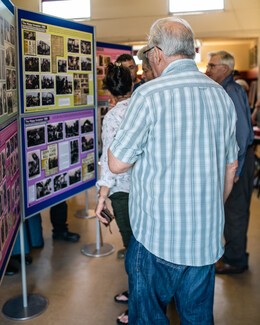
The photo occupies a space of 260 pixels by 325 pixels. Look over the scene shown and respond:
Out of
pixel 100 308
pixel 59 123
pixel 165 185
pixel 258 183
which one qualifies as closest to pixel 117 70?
pixel 59 123

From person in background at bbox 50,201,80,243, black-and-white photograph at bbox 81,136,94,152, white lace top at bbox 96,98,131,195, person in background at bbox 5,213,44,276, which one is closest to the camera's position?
white lace top at bbox 96,98,131,195

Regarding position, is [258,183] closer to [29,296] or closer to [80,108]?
[80,108]

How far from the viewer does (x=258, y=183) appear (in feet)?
18.4

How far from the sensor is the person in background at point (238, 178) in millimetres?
2680

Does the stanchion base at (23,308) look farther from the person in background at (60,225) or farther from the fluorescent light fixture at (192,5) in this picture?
the fluorescent light fixture at (192,5)

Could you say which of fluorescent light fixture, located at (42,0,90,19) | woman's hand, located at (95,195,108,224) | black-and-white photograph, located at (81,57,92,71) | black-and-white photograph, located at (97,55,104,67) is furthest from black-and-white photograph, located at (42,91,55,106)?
fluorescent light fixture, located at (42,0,90,19)

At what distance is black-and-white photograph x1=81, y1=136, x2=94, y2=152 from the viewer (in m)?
2.97

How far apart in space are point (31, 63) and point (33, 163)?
0.60 meters

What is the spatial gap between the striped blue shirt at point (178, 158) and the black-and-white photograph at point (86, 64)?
62.0 inches

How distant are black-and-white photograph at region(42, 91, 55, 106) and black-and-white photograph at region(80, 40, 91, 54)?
0.51m

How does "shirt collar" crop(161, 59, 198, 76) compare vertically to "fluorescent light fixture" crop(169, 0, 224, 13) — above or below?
below

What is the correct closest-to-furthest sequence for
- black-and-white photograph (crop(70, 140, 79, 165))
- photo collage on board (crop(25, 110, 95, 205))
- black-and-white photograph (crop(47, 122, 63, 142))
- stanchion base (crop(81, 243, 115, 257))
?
photo collage on board (crop(25, 110, 95, 205)), black-and-white photograph (crop(47, 122, 63, 142)), black-and-white photograph (crop(70, 140, 79, 165)), stanchion base (crop(81, 243, 115, 257))

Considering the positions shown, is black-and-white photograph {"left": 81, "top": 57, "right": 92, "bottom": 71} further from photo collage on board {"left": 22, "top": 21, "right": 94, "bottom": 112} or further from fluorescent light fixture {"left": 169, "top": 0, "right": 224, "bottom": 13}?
fluorescent light fixture {"left": 169, "top": 0, "right": 224, "bottom": 13}

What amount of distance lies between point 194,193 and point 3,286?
198 centimetres
